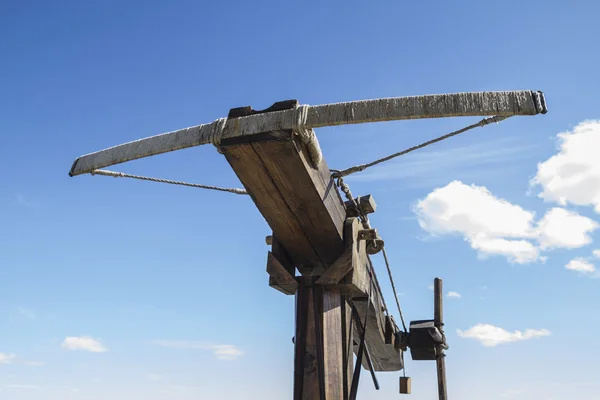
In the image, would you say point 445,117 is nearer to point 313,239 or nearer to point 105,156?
point 313,239

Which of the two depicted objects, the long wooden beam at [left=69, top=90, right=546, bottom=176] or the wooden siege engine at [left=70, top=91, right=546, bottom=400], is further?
the wooden siege engine at [left=70, top=91, right=546, bottom=400]

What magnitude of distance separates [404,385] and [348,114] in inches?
140

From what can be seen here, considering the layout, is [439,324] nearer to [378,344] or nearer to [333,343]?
[378,344]

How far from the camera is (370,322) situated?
4.98m

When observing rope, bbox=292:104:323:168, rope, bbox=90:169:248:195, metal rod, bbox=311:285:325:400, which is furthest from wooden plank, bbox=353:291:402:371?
rope, bbox=292:104:323:168

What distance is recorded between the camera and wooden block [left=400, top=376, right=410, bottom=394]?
5.43 meters

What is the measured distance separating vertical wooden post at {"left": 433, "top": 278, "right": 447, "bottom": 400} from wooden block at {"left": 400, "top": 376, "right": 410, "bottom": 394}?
1.06 ft

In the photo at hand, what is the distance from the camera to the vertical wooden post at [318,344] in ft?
12.0

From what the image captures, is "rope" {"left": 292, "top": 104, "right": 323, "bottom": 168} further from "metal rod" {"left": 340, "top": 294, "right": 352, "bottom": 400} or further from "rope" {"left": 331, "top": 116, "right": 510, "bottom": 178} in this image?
"metal rod" {"left": 340, "top": 294, "right": 352, "bottom": 400}

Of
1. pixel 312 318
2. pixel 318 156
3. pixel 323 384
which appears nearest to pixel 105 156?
pixel 318 156

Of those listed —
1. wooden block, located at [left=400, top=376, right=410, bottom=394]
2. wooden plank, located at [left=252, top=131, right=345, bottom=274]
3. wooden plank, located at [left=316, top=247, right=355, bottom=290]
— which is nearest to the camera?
wooden plank, located at [left=252, top=131, right=345, bottom=274]

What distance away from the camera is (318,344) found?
3.70m

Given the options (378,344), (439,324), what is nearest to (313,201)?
(378,344)

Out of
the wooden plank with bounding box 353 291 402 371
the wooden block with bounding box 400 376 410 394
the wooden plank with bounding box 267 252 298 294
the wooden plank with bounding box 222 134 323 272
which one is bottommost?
the wooden block with bounding box 400 376 410 394
